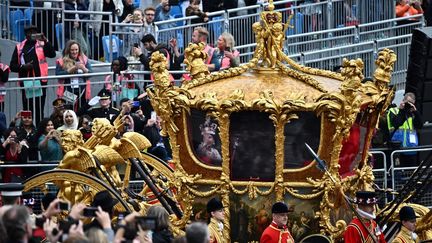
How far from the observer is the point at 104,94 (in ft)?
119

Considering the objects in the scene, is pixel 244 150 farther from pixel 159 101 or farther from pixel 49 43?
pixel 49 43

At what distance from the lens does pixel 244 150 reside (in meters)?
29.7

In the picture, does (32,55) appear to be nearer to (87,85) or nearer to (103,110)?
(87,85)

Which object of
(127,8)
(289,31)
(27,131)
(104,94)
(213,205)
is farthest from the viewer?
(127,8)

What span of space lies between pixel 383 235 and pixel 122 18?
13.0m

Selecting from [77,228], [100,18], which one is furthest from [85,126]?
[77,228]

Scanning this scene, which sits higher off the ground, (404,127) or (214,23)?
(214,23)

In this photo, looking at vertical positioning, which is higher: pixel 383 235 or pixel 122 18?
pixel 122 18

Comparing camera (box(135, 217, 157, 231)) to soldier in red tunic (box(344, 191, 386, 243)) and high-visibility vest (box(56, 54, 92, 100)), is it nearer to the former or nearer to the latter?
soldier in red tunic (box(344, 191, 386, 243))

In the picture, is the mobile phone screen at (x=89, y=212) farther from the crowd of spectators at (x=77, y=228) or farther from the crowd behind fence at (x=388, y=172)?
the crowd behind fence at (x=388, y=172)

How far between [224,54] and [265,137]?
7.00 m

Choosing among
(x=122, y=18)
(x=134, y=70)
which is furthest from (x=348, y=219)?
(x=122, y=18)

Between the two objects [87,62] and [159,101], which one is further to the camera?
[87,62]

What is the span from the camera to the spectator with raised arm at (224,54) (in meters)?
36.1
